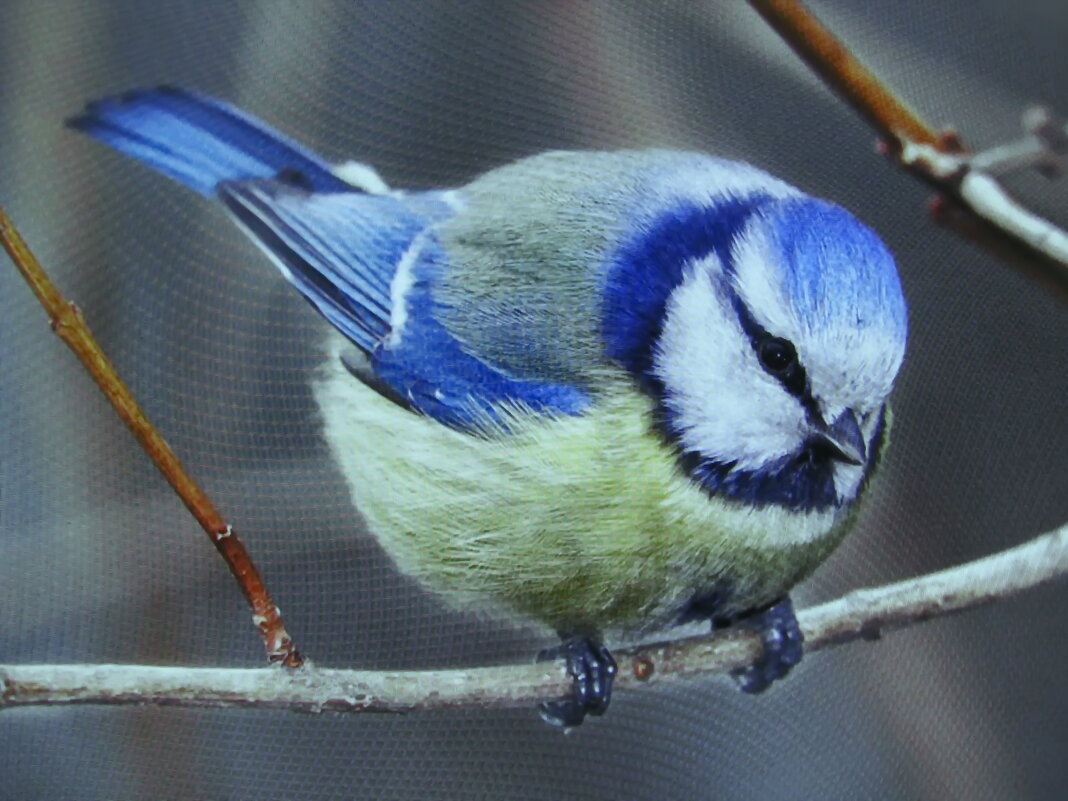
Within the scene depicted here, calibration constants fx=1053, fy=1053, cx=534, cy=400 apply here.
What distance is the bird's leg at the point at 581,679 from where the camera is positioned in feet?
2.18

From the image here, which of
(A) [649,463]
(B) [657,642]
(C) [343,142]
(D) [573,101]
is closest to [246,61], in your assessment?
(C) [343,142]

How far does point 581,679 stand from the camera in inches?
26.2

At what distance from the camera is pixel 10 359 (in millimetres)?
616

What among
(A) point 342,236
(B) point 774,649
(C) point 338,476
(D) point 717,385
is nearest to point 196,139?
(A) point 342,236

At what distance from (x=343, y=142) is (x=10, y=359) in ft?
0.78

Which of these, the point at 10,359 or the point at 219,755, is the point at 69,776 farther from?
the point at 10,359

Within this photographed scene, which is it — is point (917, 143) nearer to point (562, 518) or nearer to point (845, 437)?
point (845, 437)

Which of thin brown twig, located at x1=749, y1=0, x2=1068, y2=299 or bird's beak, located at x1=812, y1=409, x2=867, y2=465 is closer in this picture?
bird's beak, located at x1=812, y1=409, x2=867, y2=465

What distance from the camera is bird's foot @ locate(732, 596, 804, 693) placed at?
0.69m

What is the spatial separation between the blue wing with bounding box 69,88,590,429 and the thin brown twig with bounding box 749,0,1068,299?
10.8 inches

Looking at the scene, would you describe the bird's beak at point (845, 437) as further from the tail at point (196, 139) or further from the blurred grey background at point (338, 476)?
the tail at point (196, 139)

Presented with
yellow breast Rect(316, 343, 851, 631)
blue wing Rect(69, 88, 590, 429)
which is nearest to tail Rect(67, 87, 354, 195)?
blue wing Rect(69, 88, 590, 429)

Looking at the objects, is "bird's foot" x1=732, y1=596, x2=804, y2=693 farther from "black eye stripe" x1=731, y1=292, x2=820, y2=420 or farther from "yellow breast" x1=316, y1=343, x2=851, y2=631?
"black eye stripe" x1=731, y1=292, x2=820, y2=420

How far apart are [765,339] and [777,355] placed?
0.01m
